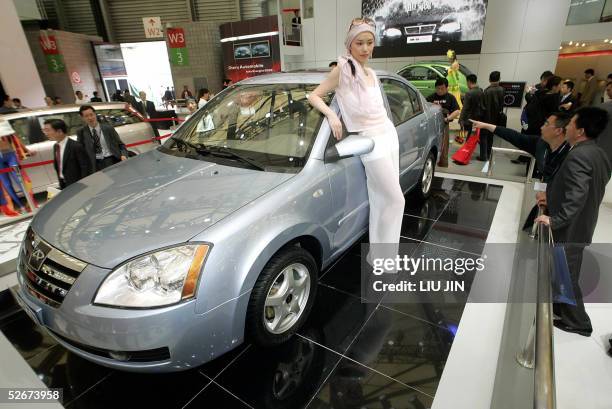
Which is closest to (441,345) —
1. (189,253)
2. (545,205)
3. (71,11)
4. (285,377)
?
(285,377)

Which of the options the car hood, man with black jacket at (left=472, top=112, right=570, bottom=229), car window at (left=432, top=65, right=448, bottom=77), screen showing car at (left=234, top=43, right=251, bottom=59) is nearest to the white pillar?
screen showing car at (left=234, top=43, right=251, bottom=59)

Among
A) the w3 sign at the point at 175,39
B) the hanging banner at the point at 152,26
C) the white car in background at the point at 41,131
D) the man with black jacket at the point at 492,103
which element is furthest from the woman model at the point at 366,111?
the hanging banner at the point at 152,26

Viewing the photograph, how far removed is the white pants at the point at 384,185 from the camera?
2.27m

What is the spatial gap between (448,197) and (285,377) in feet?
10.6

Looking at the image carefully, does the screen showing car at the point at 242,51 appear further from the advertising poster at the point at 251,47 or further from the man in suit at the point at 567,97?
the man in suit at the point at 567,97

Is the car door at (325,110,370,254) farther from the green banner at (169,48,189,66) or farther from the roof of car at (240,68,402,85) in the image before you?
the green banner at (169,48,189,66)

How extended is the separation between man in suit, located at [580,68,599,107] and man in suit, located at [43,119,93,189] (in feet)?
29.2

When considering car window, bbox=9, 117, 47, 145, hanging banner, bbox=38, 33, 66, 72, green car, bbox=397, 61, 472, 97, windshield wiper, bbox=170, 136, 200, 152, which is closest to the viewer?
windshield wiper, bbox=170, 136, 200, 152

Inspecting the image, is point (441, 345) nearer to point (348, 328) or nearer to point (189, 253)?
point (348, 328)

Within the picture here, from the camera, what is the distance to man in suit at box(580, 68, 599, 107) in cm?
704

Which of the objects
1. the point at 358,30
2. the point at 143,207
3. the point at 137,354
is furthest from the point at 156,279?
the point at 358,30

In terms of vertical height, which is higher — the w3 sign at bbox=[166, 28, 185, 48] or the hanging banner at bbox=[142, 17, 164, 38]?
the hanging banner at bbox=[142, 17, 164, 38]

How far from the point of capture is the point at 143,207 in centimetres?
179

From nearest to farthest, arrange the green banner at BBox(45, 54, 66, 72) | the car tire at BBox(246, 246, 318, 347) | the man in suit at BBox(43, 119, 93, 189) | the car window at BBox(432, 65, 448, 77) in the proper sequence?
the car tire at BBox(246, 246, 318, 347) → the man in suit at BBox(43, 119, 93, 189) → the car window at BBox(432, 65, 448, 77) → the green banner at BBox(45, 54, 66, 72)
